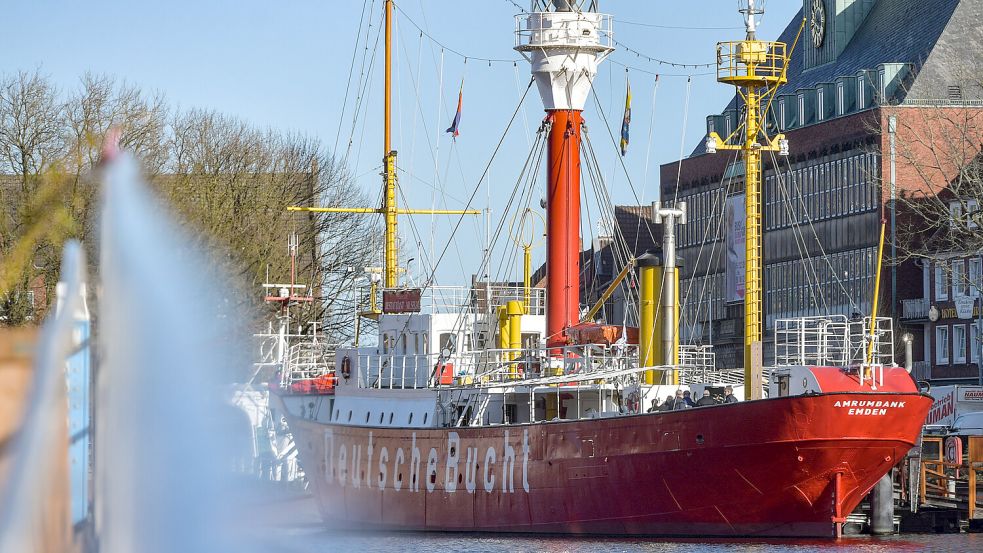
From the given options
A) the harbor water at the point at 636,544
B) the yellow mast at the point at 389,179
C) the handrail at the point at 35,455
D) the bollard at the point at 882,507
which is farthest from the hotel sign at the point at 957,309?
the handrail at the point at 35,455

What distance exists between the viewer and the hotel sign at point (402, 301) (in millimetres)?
47062

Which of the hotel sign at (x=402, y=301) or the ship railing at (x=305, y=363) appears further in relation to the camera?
the ship railing at (x=305, y=363)

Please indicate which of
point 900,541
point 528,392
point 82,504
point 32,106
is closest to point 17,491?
point 82,504

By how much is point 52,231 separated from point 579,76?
52.7 feet

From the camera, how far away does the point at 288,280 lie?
65.6 metres

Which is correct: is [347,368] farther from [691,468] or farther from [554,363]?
[691,468]

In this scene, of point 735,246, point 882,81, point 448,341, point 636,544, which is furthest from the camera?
point 735,246

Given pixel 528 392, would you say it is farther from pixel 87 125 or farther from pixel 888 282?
pixel 888 282

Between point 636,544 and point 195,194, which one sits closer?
point 636,544

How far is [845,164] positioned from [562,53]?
5466cm

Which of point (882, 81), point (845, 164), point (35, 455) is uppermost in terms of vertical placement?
point (882, 81)

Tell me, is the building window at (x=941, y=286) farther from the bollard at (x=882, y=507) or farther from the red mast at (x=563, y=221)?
the bollard at (x=882, y=507)

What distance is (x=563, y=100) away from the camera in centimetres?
4559

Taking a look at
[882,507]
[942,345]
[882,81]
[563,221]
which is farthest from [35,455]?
[882,81]
